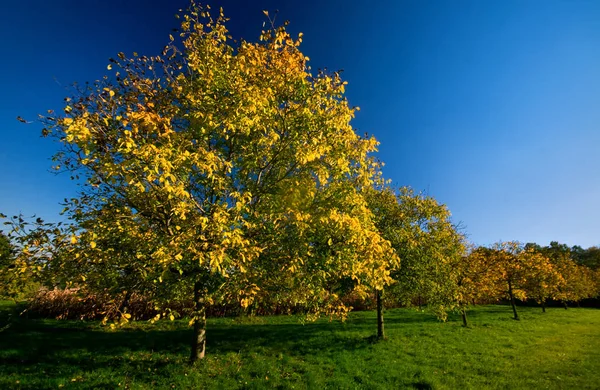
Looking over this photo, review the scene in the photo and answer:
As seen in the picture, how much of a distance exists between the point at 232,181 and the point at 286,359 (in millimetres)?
10416

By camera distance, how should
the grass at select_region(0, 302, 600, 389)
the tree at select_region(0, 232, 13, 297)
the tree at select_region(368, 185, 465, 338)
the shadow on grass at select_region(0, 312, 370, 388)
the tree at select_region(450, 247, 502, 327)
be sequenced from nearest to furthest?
the tree at select_region(0, 232, 13, 297), the grass at select_region(0, 302, 600, 389), the shadow on grass at select_region(0, 312, 370, 388), the tree at select_region(368, 185, 465, 338), the tree at select_region(450, 247, 502, 327)

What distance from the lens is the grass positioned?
11.7m

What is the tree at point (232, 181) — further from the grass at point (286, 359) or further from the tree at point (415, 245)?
the tree at point (415, 245)

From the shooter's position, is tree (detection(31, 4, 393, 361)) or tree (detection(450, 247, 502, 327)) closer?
tree (detection(31, 4, 393, 361))

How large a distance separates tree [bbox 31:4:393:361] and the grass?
4.48 metres

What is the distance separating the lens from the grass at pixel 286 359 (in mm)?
11664

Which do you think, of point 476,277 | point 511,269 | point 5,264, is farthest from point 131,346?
point 511,269

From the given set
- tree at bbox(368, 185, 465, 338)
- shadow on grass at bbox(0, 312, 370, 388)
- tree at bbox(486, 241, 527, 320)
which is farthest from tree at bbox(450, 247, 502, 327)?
shadow on grass at bbox(0, 312, 370, 388)

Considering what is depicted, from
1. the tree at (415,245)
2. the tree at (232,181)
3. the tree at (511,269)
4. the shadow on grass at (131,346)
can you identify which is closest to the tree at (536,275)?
the tree at (511,269)

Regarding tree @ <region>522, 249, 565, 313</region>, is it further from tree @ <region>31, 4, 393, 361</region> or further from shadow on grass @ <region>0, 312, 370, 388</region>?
tree @ <region>31, 4, 393, 361</region>

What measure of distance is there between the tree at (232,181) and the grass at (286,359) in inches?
176

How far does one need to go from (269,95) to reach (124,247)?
23.8 feet

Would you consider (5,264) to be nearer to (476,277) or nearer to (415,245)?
(415,245)

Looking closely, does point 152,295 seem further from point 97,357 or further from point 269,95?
point 269,95
